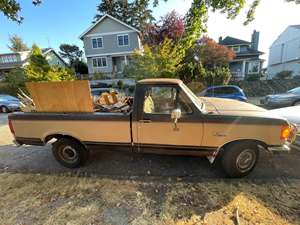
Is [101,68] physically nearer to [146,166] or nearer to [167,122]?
[146,166]

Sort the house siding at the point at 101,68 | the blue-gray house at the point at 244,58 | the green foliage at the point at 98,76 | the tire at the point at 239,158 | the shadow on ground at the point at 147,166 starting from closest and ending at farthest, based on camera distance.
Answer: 1. the tire at the point at 239,158
2. the shadow on ground at the point at 147,166
3. the green foliage at the point at 98,76
4. the house siding at the point at 101,68
5. the blue-gray house at the point at 244,58

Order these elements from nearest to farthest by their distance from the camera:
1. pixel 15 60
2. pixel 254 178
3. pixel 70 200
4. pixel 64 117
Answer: pixel 70 200, pixel 254 178, pixel 64 117, pixel 15 60

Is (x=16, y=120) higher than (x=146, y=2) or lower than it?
lower

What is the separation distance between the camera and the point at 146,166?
4.09 meters

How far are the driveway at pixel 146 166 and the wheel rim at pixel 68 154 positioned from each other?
0.78ft

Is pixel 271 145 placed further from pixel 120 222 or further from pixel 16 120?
pixel 16 120

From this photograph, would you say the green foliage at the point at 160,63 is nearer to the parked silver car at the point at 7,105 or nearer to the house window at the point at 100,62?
the parked silver car at the point at 7,105

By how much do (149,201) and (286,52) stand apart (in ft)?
117

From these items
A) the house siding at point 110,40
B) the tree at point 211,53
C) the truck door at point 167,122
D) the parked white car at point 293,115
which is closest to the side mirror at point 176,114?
the truck door at point 167,122

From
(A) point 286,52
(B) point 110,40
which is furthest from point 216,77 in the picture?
(A) point 286,52

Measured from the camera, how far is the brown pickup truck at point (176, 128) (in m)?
3.22

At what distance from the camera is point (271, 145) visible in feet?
10.7

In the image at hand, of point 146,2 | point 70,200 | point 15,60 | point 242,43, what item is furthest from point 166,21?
point 70,200

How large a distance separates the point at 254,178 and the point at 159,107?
225 centimetres
